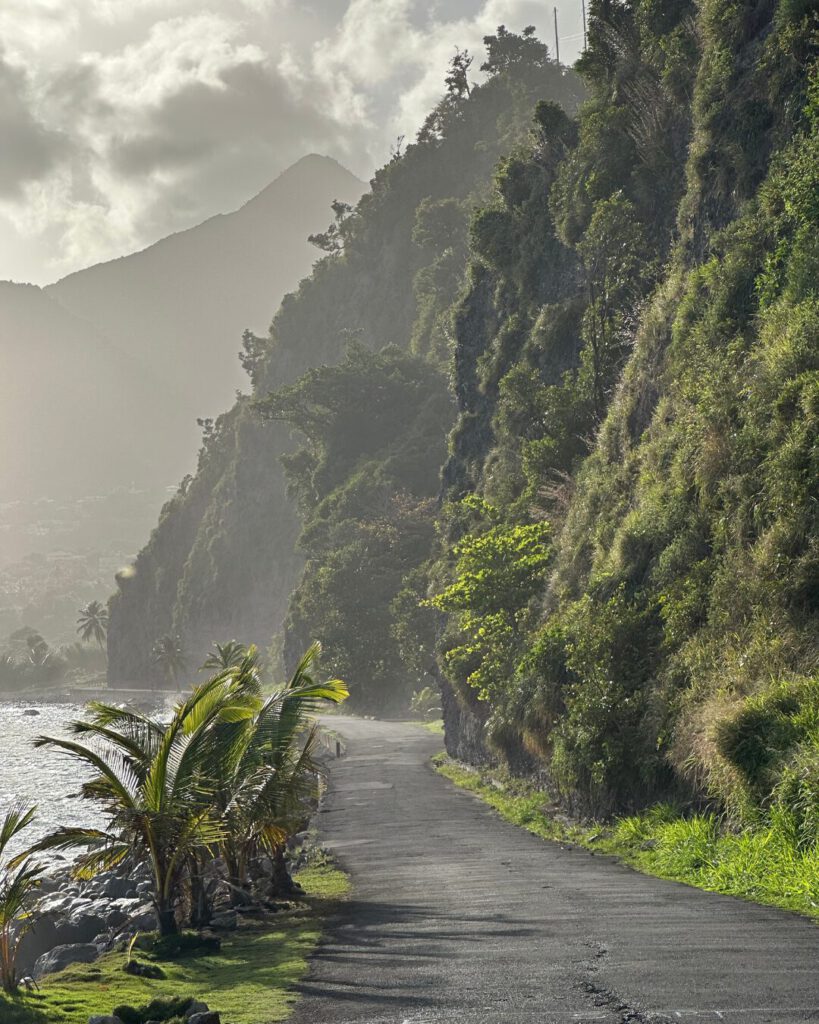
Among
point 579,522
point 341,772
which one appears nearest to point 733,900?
point 579,522

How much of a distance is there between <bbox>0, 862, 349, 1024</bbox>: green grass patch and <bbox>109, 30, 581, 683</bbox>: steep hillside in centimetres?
8550

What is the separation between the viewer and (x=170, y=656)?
13225cm

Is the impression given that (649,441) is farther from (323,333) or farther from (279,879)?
(323,333)

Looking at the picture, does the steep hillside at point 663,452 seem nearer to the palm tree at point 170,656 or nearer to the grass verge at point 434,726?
the grass verge at point 434,726

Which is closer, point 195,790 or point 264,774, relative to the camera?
point 195,790

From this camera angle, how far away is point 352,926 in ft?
47.2

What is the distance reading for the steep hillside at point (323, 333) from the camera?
4215 inches

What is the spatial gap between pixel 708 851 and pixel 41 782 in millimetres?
55082

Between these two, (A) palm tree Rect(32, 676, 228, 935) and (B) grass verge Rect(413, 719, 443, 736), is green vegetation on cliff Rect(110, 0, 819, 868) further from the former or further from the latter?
(A) palm tree Rect(32, 676, 228, 935)

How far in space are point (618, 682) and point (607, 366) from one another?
16.6m

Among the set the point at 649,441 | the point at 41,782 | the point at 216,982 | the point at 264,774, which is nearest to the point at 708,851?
the point at 264,774

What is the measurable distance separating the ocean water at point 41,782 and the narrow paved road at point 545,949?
636cm

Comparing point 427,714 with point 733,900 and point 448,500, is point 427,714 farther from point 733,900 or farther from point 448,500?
point 733,900

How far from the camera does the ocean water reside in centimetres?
4491
